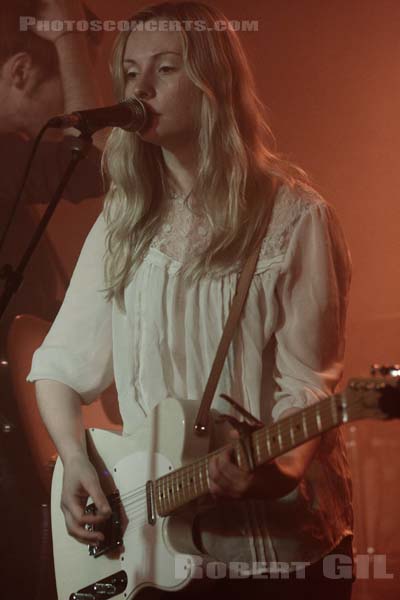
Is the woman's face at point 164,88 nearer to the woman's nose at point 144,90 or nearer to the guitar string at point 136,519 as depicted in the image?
the woman's nose at point 144,90

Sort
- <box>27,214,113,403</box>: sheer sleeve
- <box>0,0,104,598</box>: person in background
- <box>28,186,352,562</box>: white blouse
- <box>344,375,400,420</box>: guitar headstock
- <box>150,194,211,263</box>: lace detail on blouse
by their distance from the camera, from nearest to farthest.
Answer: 1. <box>344,375,400,420</box>: guitar headstock
2. <box>28,186,352,562</box>: white blouse
3. <box>150,194,211,263</box>: lace detail on blouse
4. <box>27,214,113,403</box>: sheer sleeve
5. <box>0,0,104,598</box>: person in background

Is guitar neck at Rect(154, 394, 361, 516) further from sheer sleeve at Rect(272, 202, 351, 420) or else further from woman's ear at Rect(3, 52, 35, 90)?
woman's ear at Rect(3, 52, 35, 90)

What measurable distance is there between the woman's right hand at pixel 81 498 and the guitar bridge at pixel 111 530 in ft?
0.05

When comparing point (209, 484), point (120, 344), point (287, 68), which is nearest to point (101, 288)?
point (120, 344)

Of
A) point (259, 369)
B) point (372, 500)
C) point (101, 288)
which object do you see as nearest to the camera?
point (259, 369)

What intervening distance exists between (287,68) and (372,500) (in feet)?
3.55

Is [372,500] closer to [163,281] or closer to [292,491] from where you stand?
[292,491]

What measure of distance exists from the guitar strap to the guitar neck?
84mm

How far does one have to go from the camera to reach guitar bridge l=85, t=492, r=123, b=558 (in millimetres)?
1480

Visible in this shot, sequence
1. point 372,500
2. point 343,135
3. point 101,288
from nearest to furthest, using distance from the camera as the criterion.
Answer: point 101,288 < point 372,500 < point 343,135

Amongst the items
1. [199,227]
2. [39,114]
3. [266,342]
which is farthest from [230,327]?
[39,114]

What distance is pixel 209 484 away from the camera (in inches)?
50.4

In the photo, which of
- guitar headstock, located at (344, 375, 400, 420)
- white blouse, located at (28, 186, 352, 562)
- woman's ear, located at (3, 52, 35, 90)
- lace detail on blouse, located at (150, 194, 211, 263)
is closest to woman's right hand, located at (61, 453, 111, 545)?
white blouse, located at (28, 186, 352, 562)

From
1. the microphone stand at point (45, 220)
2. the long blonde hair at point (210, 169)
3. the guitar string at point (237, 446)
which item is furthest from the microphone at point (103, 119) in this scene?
the guitar string at point (237, 446)
